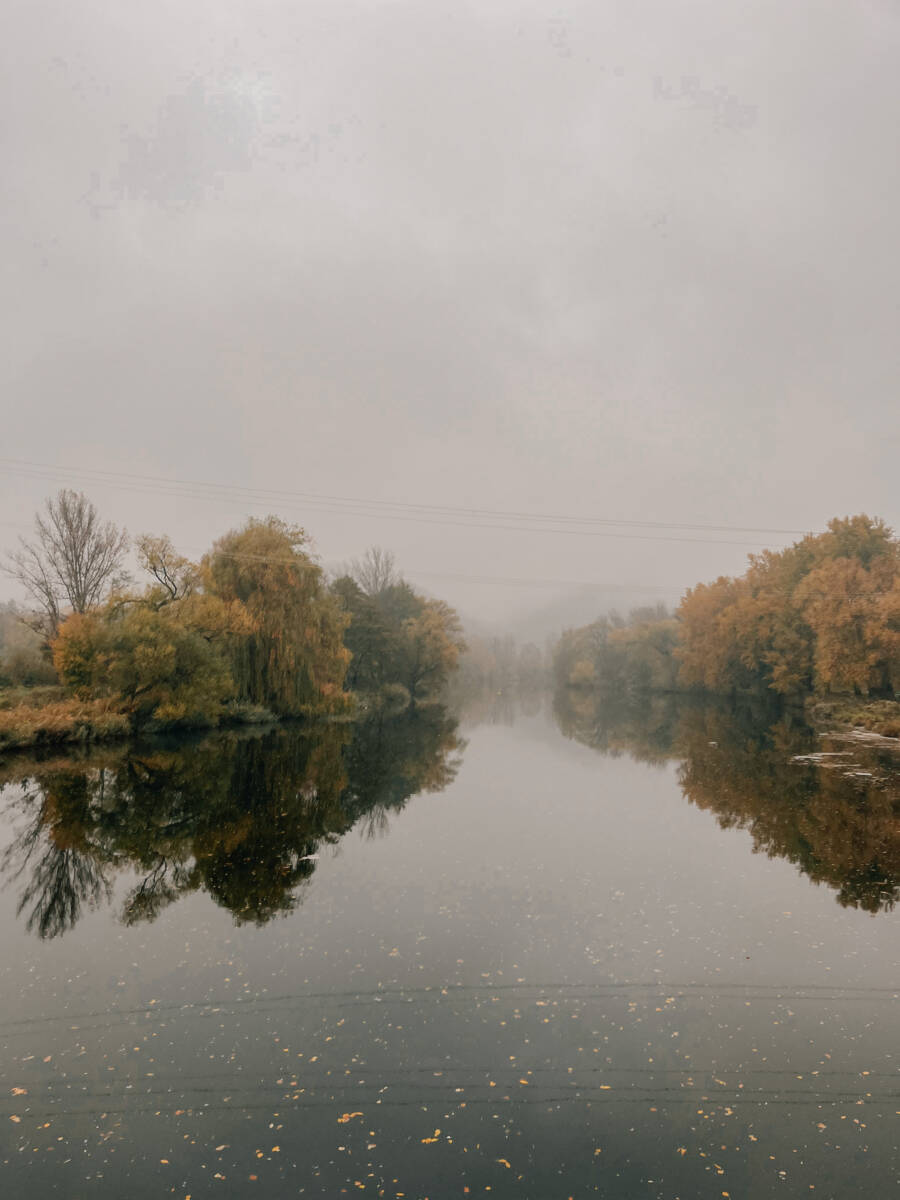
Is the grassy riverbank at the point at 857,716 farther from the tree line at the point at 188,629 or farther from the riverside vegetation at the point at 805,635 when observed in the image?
the tree line at the point at 188,629

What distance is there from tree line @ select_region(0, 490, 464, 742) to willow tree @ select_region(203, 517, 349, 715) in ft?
0.18

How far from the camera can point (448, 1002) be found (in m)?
8.03

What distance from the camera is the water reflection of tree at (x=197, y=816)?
465 inches

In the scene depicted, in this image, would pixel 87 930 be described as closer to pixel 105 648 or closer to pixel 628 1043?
pixel 628 1043

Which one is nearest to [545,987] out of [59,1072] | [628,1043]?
[628,1043]

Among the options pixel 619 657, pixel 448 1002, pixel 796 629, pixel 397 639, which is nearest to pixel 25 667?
pixel 397 639

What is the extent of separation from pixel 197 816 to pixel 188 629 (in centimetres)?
1852

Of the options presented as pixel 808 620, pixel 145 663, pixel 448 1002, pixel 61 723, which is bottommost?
pixel 448 1002

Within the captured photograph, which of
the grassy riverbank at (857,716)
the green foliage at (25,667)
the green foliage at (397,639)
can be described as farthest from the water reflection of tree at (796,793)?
the green foliage at (25,667)

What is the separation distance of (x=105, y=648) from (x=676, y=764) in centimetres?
2411

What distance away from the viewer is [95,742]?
30281 millimetres

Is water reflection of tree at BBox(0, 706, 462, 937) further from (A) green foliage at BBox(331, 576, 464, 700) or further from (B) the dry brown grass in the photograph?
(A) green foliage at BBox(331, 576, 464, 700)

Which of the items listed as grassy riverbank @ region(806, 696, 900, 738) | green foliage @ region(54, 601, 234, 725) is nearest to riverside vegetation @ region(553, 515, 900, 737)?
grassy riverbank @ region(806, 696, 900, 738)

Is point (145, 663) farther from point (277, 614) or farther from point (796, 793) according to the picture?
point (796, 793)
